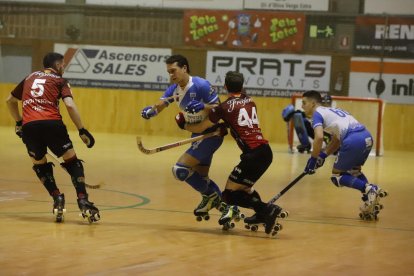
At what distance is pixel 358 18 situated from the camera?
71.8 ft

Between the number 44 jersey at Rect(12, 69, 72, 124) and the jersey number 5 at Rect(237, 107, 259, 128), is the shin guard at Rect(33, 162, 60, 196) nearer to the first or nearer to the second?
the number 44 jersey at Rect(12, 69, 72, 124)

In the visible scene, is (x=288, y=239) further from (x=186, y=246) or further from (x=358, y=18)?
(x=358, y=18)

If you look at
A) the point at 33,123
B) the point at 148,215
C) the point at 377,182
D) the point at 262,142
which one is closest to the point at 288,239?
the point at 262,142

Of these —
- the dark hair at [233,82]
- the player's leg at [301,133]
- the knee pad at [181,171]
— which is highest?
the dark hair at [233,82]

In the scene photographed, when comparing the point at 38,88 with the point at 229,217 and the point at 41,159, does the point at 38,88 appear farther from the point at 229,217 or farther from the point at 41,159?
the point at 229,217

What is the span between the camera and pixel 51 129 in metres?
8.46

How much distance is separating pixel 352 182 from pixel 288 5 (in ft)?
43.1

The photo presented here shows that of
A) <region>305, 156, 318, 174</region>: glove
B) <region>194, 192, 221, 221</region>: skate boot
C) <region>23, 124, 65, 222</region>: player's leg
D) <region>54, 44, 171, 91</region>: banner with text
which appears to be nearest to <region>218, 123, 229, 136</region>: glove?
<region>194, 192, 221, 221</region>: skate boot

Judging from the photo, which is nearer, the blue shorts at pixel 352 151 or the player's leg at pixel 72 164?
the player's leg at pixel 72 164

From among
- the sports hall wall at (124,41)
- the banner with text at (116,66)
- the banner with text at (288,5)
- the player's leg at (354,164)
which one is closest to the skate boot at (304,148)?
the sports hall wall at (124,41)

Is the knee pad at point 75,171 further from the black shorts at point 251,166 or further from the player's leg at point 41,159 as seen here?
the black shorts at point 251,166

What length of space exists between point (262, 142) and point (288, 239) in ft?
2.96

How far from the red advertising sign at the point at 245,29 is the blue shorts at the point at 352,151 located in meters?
12.6

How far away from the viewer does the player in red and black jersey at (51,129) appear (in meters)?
8.44
